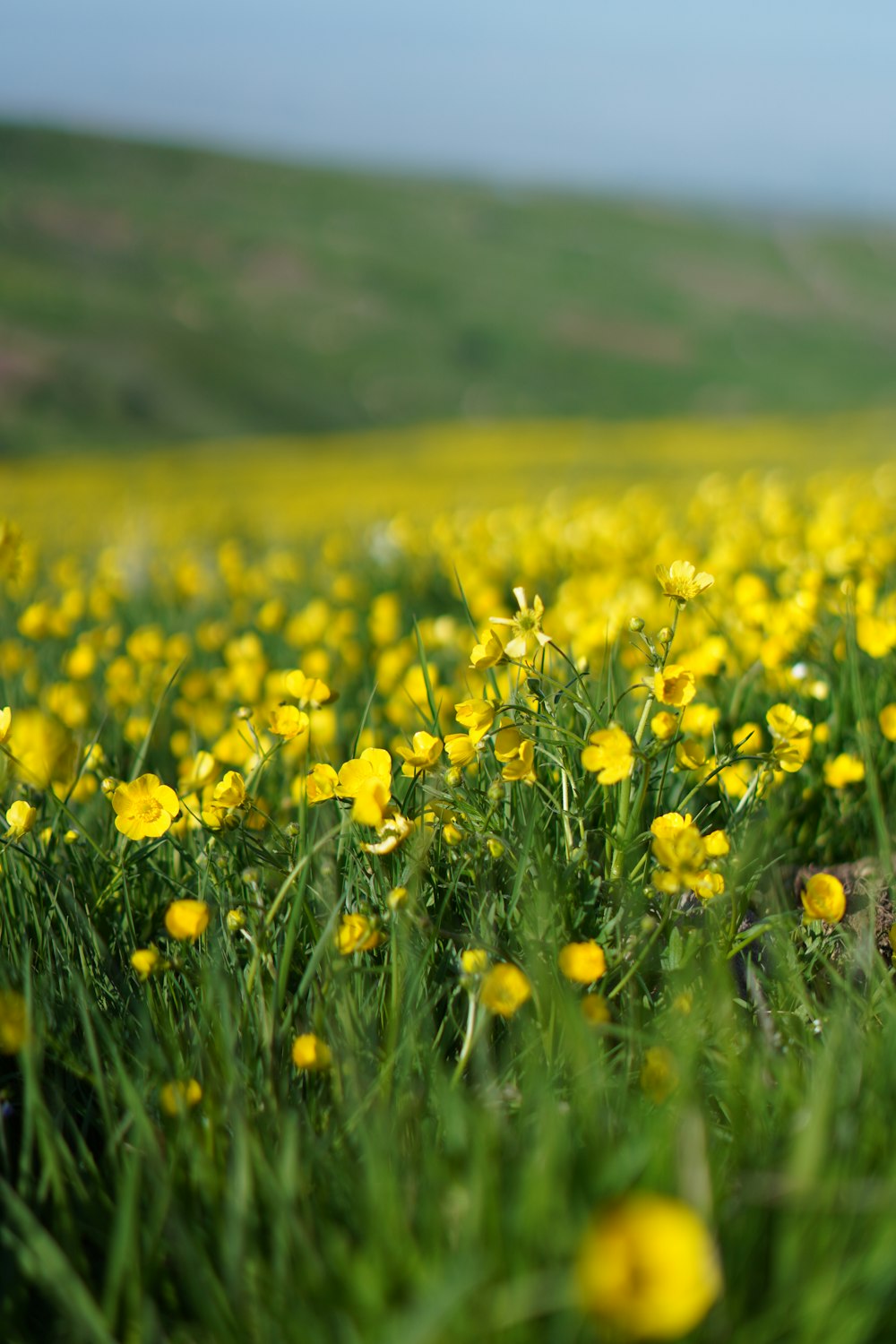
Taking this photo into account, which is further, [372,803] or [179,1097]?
[372,803]

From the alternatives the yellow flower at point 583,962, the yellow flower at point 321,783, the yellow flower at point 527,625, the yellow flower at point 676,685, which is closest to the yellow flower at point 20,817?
the yellow flower at point 321,783

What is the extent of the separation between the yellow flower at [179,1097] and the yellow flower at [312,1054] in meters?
0.13

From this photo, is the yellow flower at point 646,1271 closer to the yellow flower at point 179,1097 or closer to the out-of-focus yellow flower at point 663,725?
the yellow flower at point 179,1097

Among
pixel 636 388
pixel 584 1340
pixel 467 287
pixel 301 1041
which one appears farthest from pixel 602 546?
pixel 467 287

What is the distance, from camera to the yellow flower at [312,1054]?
4.83 feet

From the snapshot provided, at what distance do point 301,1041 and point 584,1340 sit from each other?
1.84 feet

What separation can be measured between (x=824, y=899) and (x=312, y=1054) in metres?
0.75

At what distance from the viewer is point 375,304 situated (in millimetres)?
64812

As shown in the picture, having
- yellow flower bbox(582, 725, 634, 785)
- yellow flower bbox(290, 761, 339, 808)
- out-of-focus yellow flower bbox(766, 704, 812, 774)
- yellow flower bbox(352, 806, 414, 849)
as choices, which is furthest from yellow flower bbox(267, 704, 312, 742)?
out-of-focus yellow flower bbox(766, 704, 812, 774)

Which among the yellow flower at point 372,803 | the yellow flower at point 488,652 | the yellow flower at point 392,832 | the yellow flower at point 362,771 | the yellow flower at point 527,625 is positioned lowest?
the yellow flower at point 392,832

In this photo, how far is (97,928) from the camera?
2.05 m

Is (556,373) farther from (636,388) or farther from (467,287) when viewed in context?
(467,287)

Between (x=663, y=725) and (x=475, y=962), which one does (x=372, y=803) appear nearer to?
(x=475, y=962)

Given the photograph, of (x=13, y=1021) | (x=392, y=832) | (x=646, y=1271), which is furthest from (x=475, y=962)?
(x=646, y=1271)
